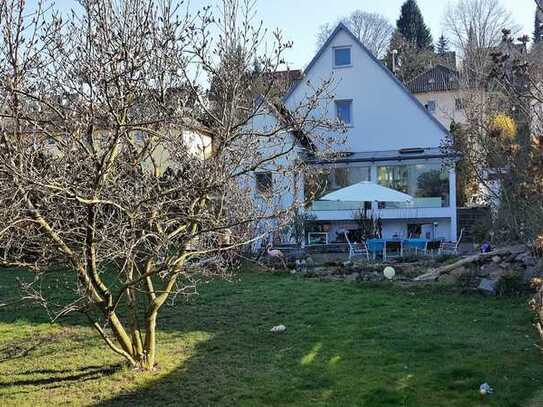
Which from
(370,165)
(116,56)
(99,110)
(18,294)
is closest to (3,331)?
(18,294)

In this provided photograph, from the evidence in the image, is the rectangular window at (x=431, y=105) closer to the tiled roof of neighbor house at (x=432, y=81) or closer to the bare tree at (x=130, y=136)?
the tiled roof of neighbor house at (x=432, y=81)

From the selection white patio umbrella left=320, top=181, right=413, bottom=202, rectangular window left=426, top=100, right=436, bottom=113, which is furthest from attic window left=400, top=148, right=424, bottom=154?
rectangular window left=426, top=100, right=436, bottom=113

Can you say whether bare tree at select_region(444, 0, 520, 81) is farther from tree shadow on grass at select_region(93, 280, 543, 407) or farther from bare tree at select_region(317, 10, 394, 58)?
tree shadow on grass at select_region(93, 280, 543, 407)

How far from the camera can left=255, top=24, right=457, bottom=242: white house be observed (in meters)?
20.8

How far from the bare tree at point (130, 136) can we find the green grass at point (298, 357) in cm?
71

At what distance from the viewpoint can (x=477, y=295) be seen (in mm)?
10320

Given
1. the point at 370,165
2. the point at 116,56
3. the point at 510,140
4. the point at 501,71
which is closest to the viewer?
the point at 116,56

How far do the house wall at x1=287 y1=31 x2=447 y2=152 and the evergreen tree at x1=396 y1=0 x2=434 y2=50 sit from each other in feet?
113

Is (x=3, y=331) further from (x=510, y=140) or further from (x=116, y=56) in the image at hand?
(x=510, y=140)

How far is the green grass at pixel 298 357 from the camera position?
5.50 metres

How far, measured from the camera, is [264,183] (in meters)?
8.01

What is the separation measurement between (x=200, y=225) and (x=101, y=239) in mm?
1374

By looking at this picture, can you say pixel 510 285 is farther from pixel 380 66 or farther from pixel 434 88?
pixel 434 88

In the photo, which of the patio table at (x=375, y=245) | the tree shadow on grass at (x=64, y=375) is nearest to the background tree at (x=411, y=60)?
the patio table at (x=375, y=245)
